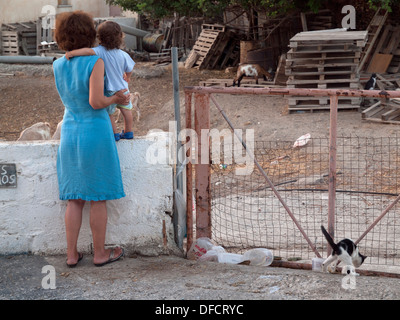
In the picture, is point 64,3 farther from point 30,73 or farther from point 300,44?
point 300,44

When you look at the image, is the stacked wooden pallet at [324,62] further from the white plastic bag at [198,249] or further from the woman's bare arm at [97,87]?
the woman's bare arm at [97,87]

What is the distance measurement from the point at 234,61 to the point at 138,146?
1461 cm

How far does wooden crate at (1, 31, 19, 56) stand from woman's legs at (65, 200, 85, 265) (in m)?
18.8

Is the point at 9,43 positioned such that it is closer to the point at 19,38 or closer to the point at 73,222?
the point at 19,38

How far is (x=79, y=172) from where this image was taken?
401 centimetres

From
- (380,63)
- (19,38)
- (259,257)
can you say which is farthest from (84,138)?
(19,38)

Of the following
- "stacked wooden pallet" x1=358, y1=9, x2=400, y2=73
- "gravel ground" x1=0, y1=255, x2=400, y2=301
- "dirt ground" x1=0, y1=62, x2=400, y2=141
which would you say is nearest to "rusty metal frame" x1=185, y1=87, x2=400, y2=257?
"gravel ground" x1=0, y1=255, x2=400, y2=301

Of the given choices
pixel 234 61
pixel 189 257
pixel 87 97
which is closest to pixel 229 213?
pixel 189 257

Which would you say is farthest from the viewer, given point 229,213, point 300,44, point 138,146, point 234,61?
point 234,61

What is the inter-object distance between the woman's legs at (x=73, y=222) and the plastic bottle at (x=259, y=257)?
139cm

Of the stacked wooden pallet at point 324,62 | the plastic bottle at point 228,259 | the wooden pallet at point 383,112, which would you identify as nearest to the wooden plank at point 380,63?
the stacked wooden pallet at point 324,62

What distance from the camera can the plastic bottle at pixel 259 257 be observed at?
15.1 ft

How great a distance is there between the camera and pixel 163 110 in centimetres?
1372

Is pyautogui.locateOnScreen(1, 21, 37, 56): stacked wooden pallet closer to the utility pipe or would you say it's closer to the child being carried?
the utility pipe
